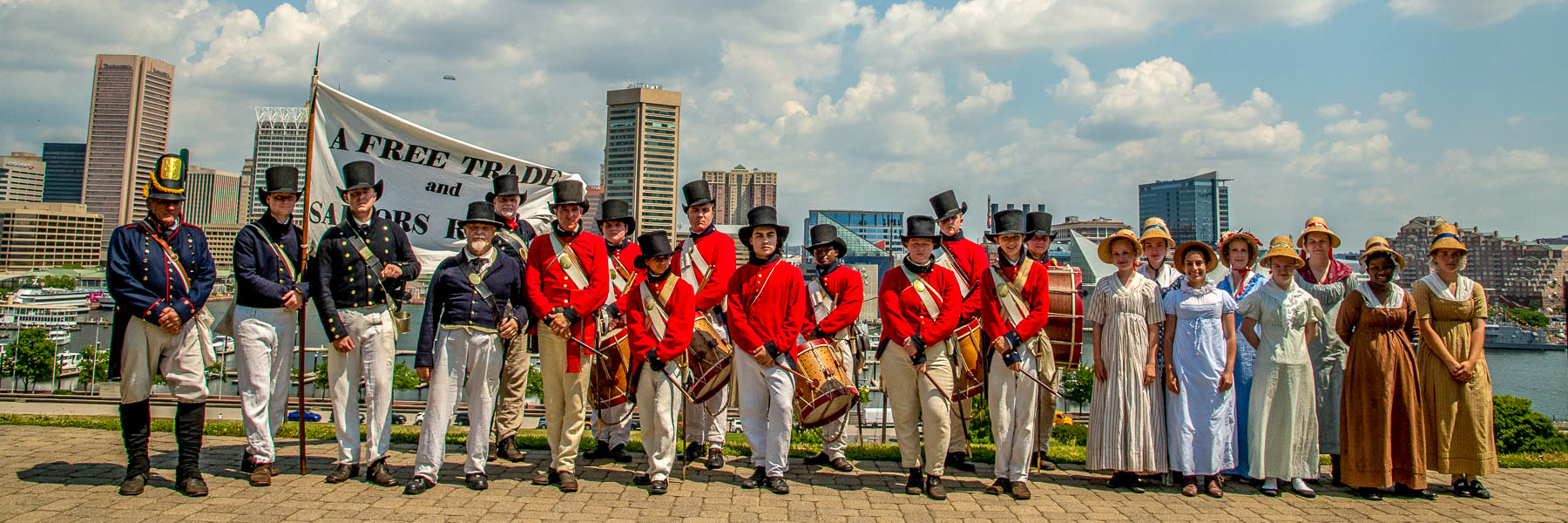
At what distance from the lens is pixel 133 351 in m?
5.62

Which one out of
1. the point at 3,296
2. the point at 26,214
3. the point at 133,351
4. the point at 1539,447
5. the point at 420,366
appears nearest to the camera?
the point at 133,351

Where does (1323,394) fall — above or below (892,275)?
below

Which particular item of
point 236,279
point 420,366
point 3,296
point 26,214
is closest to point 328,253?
point 236,279

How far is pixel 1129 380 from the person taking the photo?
6469mm

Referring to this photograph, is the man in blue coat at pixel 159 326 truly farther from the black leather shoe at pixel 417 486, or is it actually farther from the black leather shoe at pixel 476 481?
the black leather shoe at pixel 476 481

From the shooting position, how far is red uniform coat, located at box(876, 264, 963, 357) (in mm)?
6133

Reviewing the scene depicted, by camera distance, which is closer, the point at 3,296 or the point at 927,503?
the point at 927,503

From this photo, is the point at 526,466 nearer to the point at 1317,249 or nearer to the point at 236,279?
the point at 236,279

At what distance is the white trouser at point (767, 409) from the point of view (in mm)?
6180

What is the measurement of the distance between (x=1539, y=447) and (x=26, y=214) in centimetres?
23842

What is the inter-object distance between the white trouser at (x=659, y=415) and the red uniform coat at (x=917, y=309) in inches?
60.5

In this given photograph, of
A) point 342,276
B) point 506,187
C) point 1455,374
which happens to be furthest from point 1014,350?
point 342,276

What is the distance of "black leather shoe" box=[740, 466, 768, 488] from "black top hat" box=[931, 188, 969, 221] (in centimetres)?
258

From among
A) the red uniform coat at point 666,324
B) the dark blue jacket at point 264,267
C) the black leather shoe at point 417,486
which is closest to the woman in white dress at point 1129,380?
the red uniform coat at point 666,324
